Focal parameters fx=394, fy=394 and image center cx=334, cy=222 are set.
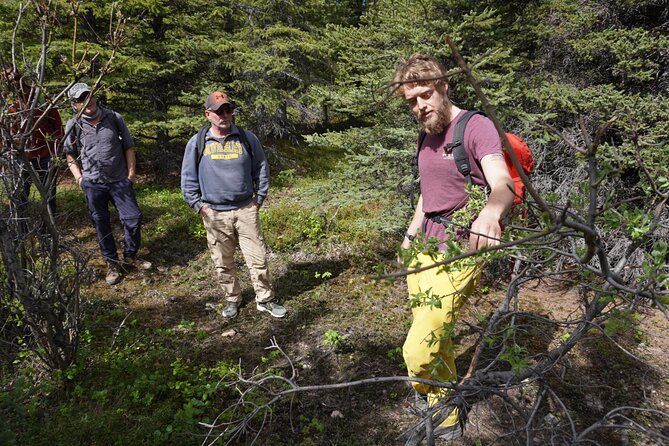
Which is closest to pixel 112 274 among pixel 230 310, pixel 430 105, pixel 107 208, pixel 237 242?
pixel 107 208

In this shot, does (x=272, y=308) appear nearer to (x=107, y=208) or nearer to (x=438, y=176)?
(x=107, y=208)

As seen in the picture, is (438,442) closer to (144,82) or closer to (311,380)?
(311,380)

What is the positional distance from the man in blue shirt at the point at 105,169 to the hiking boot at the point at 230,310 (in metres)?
1.30

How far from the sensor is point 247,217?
437 cm

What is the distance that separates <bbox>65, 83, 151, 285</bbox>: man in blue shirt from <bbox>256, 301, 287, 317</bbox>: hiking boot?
1.68m

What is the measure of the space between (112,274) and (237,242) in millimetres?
1939

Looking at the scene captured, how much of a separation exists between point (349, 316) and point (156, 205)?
17.1ft

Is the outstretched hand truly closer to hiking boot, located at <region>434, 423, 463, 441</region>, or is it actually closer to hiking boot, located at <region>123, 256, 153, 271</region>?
hiking boot, located at <region>434, 423, 463, 441</region>

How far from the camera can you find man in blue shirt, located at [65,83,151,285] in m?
4.78

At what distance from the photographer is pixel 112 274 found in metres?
5.25

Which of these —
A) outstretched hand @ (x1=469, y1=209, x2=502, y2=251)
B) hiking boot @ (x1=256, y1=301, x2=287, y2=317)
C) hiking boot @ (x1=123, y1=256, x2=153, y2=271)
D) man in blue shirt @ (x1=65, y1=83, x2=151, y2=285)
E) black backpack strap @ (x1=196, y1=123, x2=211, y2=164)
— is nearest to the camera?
outstretched hand @ (x1=469, y1=209, x2=502, y2=251)

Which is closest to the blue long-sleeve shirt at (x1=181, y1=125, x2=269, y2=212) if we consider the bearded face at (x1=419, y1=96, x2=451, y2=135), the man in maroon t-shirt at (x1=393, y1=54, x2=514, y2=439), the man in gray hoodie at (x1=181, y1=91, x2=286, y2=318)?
the man in gray hoodie at (x1=181, y1=91, x2=286, y2=318)

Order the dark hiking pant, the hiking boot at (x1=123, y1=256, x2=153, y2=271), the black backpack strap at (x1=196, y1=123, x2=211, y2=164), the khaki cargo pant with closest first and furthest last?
the black backpack strap at (x1=196, y1=123, x2=211, y2=164)
the khaki cargo pant
the dark hiking pant
the hiking boot at (x1=123, y1=256, x2=153, y2=271)

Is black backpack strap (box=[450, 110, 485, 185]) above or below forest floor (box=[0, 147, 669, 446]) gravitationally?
above
